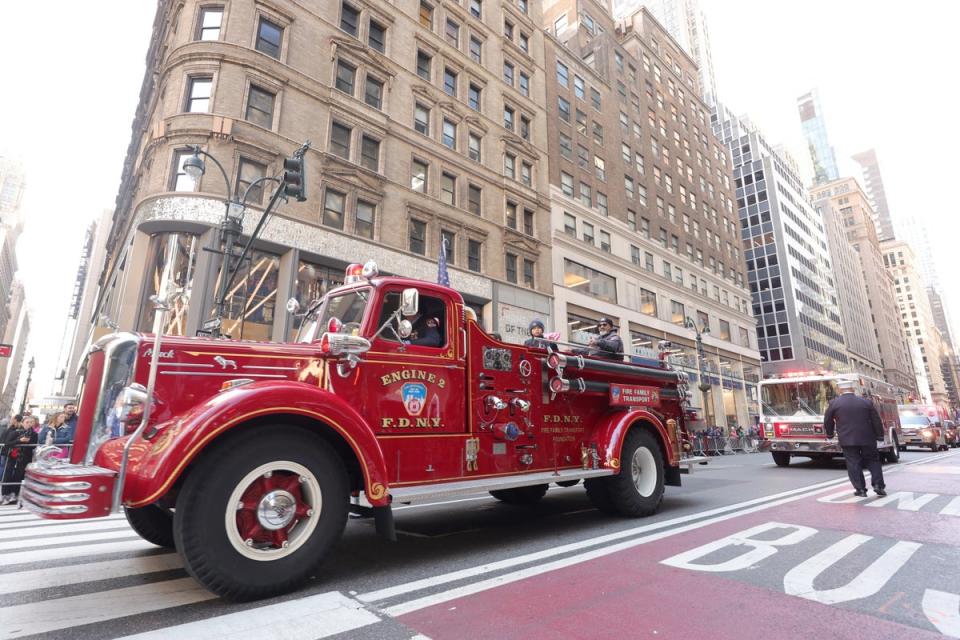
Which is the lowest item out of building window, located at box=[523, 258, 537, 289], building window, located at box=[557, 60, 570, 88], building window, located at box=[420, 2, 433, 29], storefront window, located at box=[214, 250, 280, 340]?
storefront window, located at box=[214, 250, 280, 340]

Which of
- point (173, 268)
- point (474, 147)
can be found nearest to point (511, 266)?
point (474, 147)

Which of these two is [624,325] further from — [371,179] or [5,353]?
[5,353]

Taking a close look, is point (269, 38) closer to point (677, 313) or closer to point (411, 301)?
point (411, 301)

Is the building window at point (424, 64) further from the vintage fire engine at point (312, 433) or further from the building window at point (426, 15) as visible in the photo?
the vintage fire engine at point (312, 433)

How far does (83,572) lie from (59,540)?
2173 millimetres

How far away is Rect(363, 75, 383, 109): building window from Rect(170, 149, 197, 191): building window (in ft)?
28.4

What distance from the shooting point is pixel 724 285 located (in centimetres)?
4628

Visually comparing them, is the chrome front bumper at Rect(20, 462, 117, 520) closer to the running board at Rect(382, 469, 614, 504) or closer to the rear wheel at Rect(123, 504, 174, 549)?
the rear wheel at Rect(123, 504, 174, 549)

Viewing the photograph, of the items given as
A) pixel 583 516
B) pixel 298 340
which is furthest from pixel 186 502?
pixel 583 516

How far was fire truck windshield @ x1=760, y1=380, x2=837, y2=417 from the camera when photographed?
1386 cm

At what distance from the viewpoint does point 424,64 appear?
25484mm

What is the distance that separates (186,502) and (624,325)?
31933 millimetres

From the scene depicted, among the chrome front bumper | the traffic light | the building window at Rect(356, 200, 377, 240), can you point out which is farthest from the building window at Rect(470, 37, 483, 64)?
the chrome front bumper

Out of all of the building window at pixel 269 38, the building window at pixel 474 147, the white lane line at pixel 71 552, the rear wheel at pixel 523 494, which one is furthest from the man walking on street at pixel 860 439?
the building window at pixel 269 38
